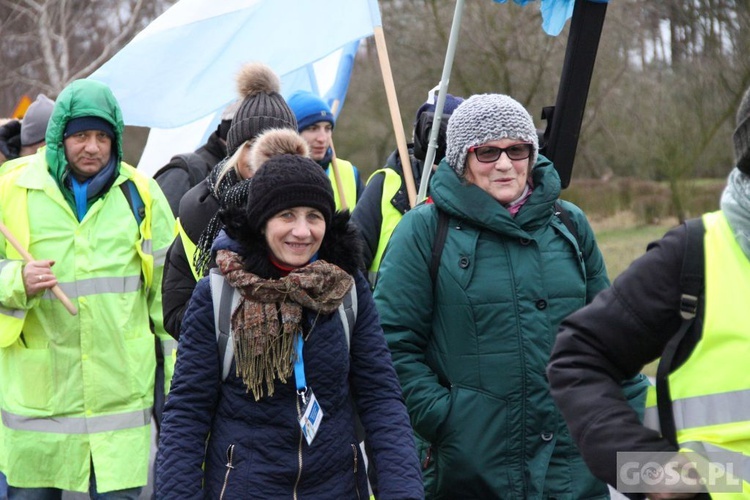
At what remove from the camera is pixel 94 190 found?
5039 millimetres

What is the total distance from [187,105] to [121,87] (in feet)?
1.13

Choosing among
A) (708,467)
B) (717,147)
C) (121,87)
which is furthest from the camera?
(717,147)

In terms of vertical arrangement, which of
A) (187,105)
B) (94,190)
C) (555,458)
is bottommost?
(555,458)

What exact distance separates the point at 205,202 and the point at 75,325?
0.79m

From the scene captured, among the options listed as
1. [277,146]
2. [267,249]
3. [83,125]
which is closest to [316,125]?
[83,125]

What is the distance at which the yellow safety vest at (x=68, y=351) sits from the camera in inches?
196

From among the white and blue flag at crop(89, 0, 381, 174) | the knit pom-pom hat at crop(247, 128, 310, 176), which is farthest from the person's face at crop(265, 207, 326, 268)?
the white and blue flag at crop(89, 0, 381, 174)

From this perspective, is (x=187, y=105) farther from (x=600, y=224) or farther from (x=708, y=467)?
(x=600, y=224)

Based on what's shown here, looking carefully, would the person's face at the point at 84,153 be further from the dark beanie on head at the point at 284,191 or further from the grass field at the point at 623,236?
the grass field at the point at 623,236

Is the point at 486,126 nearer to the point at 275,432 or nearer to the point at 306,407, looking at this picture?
the point at 306,407

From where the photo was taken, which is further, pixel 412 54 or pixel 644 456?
pixel 412 54

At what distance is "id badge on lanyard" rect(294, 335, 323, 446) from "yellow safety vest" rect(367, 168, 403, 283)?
1969mm

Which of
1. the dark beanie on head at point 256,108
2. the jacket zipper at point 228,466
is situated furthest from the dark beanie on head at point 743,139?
the dark beanie on head at point 256,108

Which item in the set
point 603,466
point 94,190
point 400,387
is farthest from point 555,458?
point 94,190
